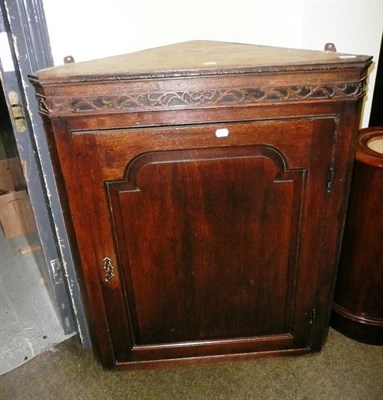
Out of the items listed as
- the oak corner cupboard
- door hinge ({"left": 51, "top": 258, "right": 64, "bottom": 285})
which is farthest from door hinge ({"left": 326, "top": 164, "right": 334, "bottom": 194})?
door hinge ({"left": 51, "top": 258, "right": 64, "bottom": 285})

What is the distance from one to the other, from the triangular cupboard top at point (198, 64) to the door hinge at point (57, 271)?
2.43ft

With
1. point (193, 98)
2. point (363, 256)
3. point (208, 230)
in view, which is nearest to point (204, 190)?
point (208, 230)

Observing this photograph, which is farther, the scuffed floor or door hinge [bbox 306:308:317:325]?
the scuffed floor

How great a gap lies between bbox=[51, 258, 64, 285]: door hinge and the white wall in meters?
0.72

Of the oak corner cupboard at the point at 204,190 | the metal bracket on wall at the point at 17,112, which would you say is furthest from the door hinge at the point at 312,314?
the metal bracket on wall at the point at 17,112

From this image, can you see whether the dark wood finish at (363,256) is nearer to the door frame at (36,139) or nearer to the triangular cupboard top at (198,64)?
the triangular cupboard top at (198,64)

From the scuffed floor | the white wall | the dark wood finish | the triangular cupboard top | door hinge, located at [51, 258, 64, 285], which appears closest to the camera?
the triangular cupboard top

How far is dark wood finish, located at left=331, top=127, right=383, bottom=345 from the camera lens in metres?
1.24

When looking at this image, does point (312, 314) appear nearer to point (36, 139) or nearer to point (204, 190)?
point (204, 190)

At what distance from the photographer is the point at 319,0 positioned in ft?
4.12

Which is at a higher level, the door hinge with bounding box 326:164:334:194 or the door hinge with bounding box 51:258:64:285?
the door hinge with bounding box 326:164:334:194

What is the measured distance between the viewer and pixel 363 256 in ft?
4.46

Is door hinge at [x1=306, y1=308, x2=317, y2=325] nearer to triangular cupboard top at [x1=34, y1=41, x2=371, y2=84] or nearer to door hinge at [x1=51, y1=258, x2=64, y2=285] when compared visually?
triangular cupboard top at [x1=34, y1=41, x2=371, y2=84]

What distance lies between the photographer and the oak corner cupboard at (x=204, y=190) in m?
0.90
